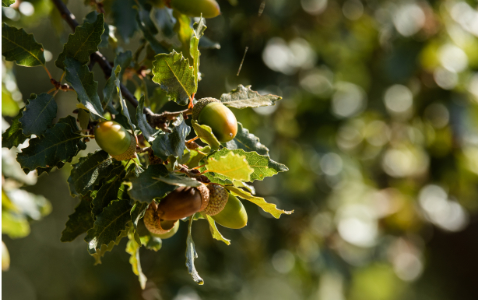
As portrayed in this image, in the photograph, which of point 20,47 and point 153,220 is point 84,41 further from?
point 153,220

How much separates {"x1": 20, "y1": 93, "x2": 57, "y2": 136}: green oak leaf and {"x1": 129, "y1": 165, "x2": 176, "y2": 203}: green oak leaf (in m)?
0.18

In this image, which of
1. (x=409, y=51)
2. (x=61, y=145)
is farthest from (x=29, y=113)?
(x=409, y=51)

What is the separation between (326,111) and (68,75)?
51.3 inches

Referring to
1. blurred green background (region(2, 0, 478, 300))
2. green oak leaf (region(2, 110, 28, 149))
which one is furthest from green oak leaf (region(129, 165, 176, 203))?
blurred green background (region(2, 0, 478, 300))

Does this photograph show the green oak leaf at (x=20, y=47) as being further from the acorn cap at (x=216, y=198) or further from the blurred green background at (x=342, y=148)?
the blurred green background at (x=342, y=148)

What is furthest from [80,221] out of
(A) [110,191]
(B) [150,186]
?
(B) [150,186]

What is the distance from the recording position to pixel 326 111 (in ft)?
5.64

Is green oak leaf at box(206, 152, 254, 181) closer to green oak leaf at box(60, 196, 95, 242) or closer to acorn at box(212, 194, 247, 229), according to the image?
acorn at box(212, 194, 247, 229)

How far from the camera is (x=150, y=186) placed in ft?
1.50

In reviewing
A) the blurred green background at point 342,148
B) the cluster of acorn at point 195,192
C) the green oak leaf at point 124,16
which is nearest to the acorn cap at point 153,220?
the cluster of acorn at point 195,192

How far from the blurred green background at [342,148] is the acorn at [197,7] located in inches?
27.0

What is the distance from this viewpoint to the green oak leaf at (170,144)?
0.47m

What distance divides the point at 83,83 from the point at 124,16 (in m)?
0.35

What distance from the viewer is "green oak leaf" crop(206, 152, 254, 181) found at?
18.2 inches
